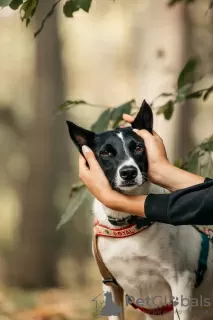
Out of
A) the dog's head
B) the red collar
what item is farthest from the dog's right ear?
the red collar

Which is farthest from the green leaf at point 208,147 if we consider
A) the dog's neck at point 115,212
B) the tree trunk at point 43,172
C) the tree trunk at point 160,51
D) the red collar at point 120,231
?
the tree trunk at point 43,172

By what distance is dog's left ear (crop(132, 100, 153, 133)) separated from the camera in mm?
1553

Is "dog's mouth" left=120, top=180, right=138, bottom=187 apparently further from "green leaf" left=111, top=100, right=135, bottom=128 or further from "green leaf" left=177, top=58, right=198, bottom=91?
"green leaf" left=177, top=58, right=198, bottom=91

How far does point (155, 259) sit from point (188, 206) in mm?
322

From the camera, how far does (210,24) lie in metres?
3.00

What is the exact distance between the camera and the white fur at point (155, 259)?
1566mm

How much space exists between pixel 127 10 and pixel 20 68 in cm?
59

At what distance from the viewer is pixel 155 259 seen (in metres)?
1.57

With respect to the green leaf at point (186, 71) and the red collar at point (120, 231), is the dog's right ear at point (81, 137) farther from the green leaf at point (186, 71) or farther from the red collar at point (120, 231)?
the green leaf at point (186, 71)

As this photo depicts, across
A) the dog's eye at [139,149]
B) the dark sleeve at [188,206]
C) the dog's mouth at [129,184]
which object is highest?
the dog's eye at [139,149]

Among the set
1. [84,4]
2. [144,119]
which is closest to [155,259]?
[144,119]

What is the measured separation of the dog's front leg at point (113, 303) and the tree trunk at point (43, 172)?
1365mm

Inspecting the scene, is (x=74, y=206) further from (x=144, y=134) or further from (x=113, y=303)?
(x=144, y=134)

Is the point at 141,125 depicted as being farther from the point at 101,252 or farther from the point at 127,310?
the point at 127,310
